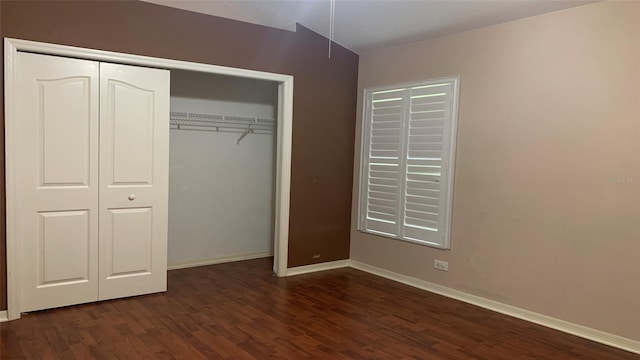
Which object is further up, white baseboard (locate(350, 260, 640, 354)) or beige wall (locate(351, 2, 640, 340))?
beige wall (locate(351, 2, 640, 340))

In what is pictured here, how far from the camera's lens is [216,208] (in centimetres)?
524

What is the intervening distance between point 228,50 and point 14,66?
67.0 inches

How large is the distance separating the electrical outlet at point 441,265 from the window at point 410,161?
0.17 m

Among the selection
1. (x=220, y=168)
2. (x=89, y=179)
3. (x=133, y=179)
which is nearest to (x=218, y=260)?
(x=220, y=168)

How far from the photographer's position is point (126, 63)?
148 inches

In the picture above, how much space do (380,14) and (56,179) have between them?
9.81 ft

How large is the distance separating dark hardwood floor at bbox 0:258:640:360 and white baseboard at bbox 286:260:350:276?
467 mm

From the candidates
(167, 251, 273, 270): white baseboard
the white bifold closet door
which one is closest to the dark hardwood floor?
the white bifold closet door

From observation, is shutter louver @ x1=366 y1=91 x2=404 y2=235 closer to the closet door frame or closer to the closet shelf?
the closet door frame

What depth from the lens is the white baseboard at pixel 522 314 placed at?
3.23 m

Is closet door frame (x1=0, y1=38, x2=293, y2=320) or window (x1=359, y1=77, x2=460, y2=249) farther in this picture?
window (x1=359, y1=77, x2=460, y2=249)

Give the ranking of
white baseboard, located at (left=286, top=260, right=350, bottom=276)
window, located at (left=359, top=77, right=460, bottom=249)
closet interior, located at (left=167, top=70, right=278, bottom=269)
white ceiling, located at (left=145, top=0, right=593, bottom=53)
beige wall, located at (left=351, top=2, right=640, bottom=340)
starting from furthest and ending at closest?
closet interior, located at (left=167, top=70, right=278, bottom=269)
white baseboard, located at (left=286, top=260, right=350, bottom=276)
window, located at (left=359, top=77, right=460, bottom=249)
white ceiling, located at (left=145, top=0, right=593, bottom=53)
beige wall, located at (left=351, top=2, right=640, bottom=340)

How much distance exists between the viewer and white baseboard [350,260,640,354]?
10.6ft

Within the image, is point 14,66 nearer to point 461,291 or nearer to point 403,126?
point 403,126
